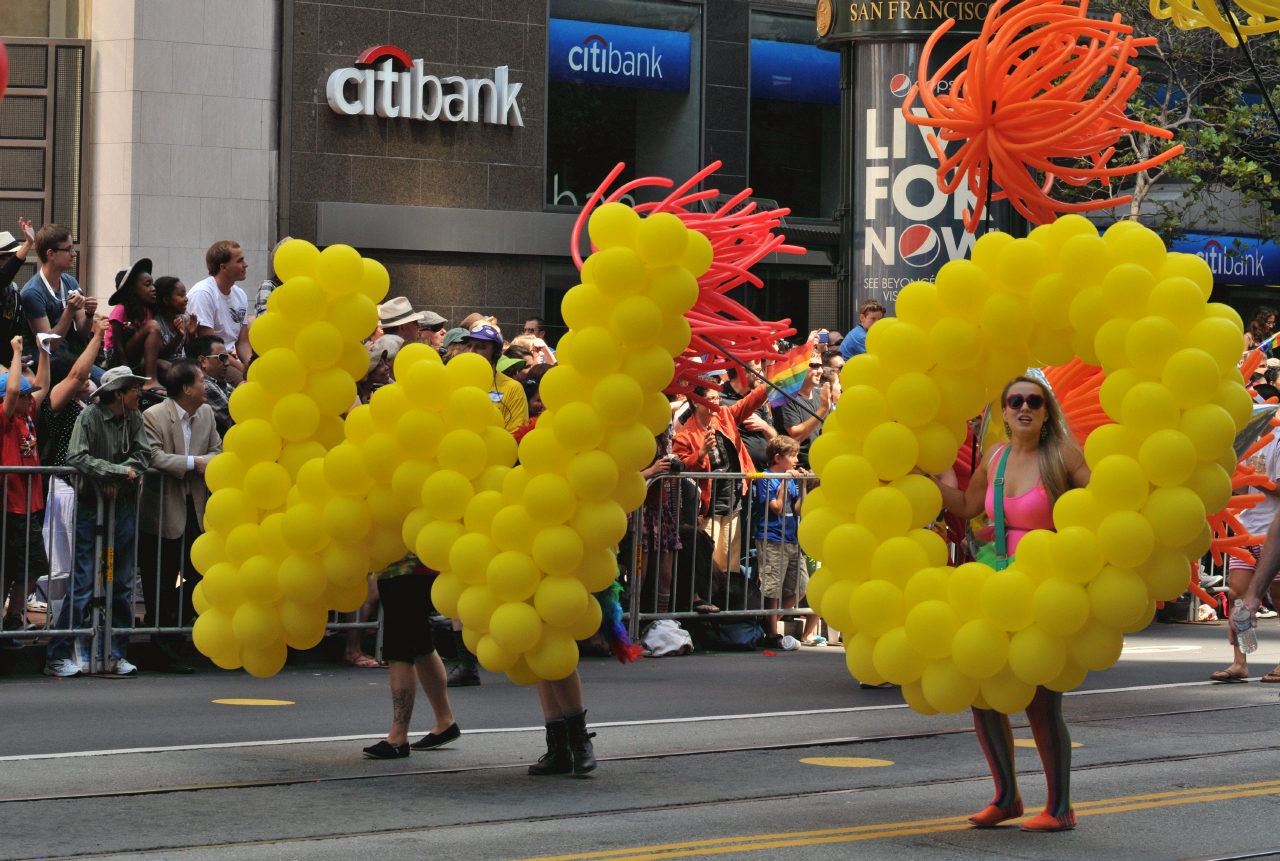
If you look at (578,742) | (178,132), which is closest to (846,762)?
(578,742)

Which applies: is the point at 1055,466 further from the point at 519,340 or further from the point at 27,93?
the point at 27,93

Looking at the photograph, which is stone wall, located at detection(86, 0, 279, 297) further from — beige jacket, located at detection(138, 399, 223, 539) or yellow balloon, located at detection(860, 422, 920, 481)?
yellow balloon, located at detection(860, 422, 920, 481)

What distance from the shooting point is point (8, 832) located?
23.1 ft

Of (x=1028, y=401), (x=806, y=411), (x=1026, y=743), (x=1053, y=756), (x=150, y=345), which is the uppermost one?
(x=150, y=345)

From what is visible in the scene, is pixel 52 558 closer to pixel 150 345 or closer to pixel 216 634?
pixel 150 345

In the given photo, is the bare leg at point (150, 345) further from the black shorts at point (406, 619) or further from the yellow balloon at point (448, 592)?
the yellow balloon at point (448, 592)

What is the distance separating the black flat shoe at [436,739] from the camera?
9047mm

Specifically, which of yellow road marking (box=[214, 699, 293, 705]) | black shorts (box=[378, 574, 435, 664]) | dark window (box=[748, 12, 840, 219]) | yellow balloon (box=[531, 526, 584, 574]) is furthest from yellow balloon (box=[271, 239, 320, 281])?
dark window (box=[748, 12, 840, 219])

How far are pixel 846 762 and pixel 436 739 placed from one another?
2.01 metres

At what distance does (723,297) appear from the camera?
862 cm

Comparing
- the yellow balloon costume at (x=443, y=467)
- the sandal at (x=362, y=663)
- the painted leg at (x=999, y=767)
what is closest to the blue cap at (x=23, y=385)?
the sandal at (x=362, y=663)

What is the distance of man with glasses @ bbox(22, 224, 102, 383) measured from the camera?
12523 mm

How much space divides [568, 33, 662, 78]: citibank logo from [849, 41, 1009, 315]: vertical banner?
21.0 ft

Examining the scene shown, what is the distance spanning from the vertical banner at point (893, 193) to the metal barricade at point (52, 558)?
6.94m
